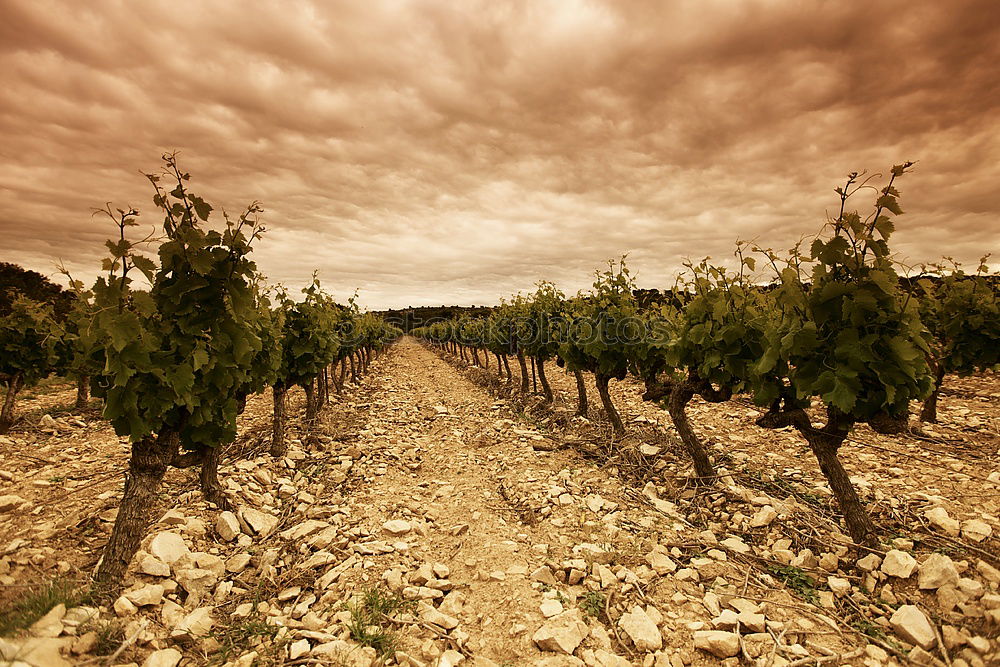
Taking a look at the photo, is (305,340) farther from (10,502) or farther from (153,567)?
(153,567)

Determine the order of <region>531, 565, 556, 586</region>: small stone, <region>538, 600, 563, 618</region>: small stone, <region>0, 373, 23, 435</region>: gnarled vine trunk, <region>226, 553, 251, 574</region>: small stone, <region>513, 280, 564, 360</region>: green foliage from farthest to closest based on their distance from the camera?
<region>513, 280, 564, 360</region>: green foliage
<region>0, 373, 23, 435</region>: gnarled vine trunk
<region>226, 553, 251, 574</region>: small stone
<region>531, 565, 556, 586</region>: small stone
<region>538, 600, 563, 618</region>: small stone

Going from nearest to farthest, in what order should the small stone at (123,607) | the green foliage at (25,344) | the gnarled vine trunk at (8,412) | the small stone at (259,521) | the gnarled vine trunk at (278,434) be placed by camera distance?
the small stone at (123,607) < the small stone at (259,521) < the gnarled vine trunk at (278,434) < the gnarled vine trunk at (8,412) < the green foliage at (25,344)

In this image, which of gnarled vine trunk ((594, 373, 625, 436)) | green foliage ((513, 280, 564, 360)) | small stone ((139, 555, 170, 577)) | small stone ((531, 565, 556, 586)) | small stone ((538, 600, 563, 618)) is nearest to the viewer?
small stone ((538, 600, 563, 618))

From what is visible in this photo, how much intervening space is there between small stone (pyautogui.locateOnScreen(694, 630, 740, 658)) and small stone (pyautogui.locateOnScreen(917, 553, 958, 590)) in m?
2.15

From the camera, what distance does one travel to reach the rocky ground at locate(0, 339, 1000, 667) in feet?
11.9

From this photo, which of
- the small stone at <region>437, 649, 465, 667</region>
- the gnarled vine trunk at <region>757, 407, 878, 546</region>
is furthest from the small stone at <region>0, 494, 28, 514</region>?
the gnarled vine trunk at <region>757, 407, 878, 546</region>

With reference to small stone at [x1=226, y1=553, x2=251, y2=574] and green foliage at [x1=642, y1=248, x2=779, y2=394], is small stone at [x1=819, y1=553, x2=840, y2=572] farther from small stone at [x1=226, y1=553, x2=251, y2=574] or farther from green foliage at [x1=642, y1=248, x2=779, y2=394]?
small stone at [x1=226, y1=553, x2=251, y2=574]

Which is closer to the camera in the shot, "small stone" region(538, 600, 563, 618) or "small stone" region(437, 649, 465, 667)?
"small stone" region(437, 649, 465, 667)

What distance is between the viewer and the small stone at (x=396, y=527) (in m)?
5.85

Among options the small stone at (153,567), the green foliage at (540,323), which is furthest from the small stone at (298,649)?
the green foliage at (540,323)

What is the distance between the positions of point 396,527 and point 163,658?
2.79m

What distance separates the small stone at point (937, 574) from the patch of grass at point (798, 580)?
923 mm

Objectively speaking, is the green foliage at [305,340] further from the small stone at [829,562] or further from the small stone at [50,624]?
the small stone at [829,562]

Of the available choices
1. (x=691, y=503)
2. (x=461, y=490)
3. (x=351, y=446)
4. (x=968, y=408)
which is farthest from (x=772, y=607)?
(x=968, y=408)
